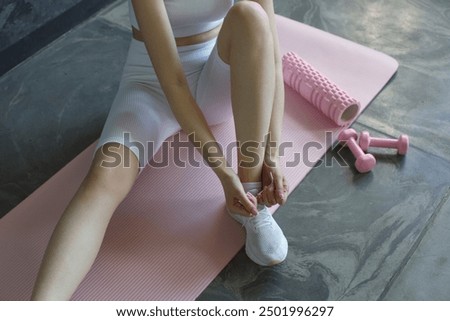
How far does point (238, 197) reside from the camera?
4.33ft

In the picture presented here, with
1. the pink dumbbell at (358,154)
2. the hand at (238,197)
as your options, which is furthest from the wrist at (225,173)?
the pink dumbbell at (358,154)

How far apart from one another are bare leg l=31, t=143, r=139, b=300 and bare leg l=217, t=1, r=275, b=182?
0.25 m

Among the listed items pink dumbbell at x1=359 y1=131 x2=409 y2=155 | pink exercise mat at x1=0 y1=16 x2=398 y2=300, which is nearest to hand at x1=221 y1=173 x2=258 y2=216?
pink exercise mat at x1=0 y1=16 x2=398 y2=300

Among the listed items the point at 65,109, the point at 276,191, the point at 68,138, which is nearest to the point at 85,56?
the point at 65,109

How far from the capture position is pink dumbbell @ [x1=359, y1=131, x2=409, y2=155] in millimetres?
1609

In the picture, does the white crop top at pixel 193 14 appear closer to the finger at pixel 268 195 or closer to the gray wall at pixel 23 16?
the finger at pixel 268 195

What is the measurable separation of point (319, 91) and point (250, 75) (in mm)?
432

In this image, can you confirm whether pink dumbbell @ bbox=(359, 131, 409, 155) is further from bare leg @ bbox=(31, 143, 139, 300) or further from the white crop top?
bare leg @ bbox=(31, 143, 139, 300)

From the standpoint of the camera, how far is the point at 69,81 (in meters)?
1.88

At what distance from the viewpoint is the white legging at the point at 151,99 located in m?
1.40
